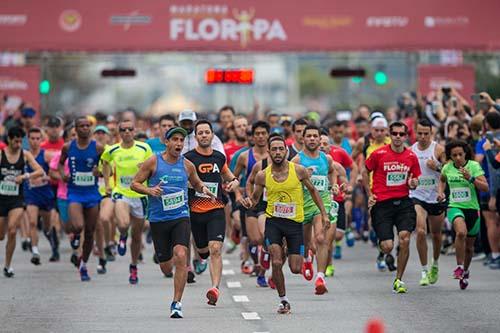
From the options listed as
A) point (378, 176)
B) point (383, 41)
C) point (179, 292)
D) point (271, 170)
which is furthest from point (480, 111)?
point (383, 41)

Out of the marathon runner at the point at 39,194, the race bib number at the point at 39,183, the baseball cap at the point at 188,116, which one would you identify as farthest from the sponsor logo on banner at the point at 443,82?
the baseball cap at the point at 188,116

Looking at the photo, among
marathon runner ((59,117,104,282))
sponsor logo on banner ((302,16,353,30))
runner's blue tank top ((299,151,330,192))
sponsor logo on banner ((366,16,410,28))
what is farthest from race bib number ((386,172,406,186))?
sponsor logo on banner ((366,16,410,28))

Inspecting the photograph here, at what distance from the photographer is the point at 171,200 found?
643 inches

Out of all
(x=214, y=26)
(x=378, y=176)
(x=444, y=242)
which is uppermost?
(x=214, y=26)

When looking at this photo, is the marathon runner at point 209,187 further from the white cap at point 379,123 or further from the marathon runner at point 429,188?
the white cap at point 379,123

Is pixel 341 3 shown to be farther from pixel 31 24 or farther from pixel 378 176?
pixel 378 176

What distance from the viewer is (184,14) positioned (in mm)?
36844

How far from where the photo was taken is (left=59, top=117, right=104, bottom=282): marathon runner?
20828 mm

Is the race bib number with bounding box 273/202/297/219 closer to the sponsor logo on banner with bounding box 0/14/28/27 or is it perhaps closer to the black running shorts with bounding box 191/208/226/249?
the black running shorts with bounding box 191/208/226/249

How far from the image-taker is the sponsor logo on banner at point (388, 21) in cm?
3709

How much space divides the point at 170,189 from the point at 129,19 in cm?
2132

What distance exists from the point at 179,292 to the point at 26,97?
73.3 ft

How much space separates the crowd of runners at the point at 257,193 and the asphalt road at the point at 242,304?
0.92 ft

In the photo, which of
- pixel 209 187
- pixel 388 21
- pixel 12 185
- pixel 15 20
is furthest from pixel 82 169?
pixel 388 21
